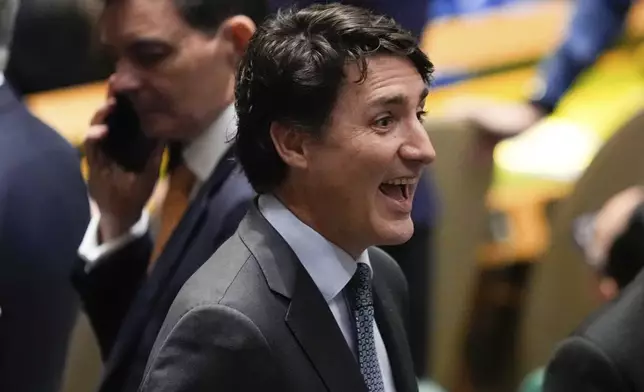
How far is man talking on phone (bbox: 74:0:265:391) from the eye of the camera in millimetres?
A: 1253

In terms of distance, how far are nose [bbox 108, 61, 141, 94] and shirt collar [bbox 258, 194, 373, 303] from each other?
327 millimetres

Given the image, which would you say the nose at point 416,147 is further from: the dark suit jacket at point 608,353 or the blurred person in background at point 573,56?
the blurred person in background at point 573,56

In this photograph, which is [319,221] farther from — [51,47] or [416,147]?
[51,47]

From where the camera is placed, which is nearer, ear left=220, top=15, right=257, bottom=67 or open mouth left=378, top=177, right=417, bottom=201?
open mouth left=378, top=177, right=417, bottom=201

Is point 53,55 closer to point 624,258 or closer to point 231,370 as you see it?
point 624,258

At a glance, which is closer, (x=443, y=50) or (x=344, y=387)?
(x=344, y=387)

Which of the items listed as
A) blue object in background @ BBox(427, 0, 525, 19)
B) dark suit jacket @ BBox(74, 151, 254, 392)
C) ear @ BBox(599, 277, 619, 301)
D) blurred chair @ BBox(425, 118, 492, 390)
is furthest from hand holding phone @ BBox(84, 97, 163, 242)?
blue object in background @ BBox(427, 0, 525, 19)

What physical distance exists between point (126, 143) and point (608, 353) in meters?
0.67

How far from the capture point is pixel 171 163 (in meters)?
1.43

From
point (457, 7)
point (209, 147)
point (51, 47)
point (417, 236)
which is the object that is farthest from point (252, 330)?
point (457, 7)

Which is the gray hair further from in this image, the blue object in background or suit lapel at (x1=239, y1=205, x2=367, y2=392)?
the blue object in background

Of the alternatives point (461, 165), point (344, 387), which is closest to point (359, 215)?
point (344, 387)

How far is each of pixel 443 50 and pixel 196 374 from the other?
2.52 meters

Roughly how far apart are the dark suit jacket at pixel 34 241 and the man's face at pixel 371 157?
439 mm
